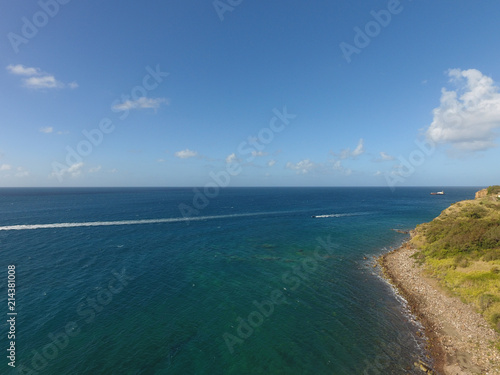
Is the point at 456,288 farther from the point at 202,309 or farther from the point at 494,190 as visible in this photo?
the point at 494,190

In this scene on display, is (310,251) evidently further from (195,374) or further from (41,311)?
(41,311)

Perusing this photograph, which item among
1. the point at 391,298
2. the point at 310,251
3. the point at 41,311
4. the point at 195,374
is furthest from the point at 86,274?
the point at 391,298

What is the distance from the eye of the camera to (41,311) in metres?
34.2

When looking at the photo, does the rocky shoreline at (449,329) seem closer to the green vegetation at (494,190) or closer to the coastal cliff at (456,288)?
the coastal cliff at (456,288)

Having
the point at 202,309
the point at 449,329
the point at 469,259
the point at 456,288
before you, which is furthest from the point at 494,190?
the point at 202,309

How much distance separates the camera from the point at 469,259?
147 ft

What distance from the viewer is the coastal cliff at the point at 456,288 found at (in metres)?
26.3

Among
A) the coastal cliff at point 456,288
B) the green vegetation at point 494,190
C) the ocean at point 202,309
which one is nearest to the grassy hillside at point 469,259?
the coastal cliff at point 456,288

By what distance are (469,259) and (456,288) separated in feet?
35.4

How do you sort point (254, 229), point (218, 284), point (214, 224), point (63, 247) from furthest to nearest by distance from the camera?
point (214, 224) → point (254, 229) → point (63, 247) → point (218, 284)

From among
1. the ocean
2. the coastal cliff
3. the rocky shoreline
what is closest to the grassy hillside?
the coastal cliff

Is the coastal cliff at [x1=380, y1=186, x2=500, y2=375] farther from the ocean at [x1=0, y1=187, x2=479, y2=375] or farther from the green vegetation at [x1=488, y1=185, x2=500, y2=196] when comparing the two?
the green vegetation at [x1=488, y1=185, x2=500, y2=196]

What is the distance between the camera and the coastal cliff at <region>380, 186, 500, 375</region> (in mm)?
26266

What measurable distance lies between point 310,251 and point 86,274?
5410 cm
